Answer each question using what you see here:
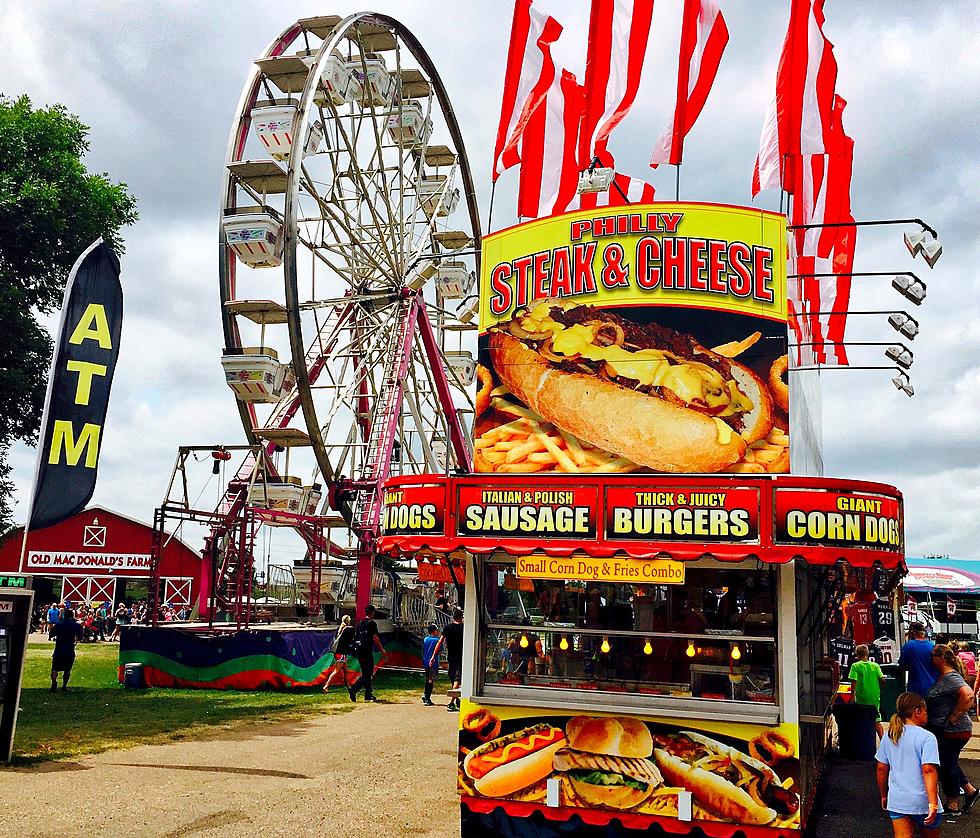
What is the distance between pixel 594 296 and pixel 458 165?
68.3 ft

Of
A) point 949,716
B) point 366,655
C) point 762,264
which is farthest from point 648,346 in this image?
point 366,655

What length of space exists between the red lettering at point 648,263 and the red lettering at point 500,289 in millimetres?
1201

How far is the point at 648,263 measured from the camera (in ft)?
28.5

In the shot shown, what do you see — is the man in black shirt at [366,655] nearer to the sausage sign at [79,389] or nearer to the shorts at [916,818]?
the sausage sign at [79,389]

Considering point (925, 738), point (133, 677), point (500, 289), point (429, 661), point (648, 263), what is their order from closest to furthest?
point (925, 738)
point (648, 263)
point (500, 289)
point (429, 661)
point (133, 677)

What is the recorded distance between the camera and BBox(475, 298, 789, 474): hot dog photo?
835 cm

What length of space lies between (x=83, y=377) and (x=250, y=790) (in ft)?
16.6

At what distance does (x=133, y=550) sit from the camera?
43.4 meters

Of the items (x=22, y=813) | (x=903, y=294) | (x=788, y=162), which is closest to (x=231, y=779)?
(x=22, y=813)

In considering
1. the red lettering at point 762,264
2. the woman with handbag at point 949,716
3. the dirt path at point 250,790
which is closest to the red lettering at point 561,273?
the red lettering at point 762,264

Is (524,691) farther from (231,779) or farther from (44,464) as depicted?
(44,464)

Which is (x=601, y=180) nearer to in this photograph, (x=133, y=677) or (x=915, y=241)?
(x=915, y=241)

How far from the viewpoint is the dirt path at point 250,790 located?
8.59 m

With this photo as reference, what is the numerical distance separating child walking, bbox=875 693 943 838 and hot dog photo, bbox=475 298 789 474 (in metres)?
2.22
